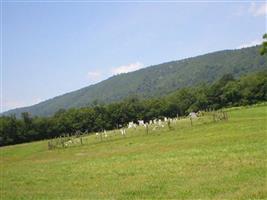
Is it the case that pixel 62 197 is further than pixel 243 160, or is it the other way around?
pixel 243 160

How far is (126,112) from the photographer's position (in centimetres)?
13600

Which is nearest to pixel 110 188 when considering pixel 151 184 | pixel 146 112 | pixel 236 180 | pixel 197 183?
pixel 151 184

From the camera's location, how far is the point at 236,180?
62.7 feet

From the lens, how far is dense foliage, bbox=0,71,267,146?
125750 mm

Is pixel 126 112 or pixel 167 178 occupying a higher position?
pixel 126 112

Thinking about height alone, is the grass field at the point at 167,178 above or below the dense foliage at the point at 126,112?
below

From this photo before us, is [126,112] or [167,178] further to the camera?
[126,112]

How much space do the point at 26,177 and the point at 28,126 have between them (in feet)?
317

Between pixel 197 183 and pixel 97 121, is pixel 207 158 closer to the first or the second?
pixel 197 183

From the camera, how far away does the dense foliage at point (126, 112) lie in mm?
125750

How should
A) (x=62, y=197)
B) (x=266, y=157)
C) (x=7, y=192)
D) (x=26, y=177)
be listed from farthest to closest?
(x=26, y=177) → (x=7, y=192) → (x=266, y=157) → (x=62, y=197)

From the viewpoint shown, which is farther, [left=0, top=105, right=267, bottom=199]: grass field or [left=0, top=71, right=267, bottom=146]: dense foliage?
[left=0, top=71, right=267, bottom=146]: dense foliage

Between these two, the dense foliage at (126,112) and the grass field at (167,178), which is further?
the dense foliage at (126,112)

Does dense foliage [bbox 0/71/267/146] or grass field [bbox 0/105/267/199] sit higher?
dense foliage [bbox 0/71/267/146]
